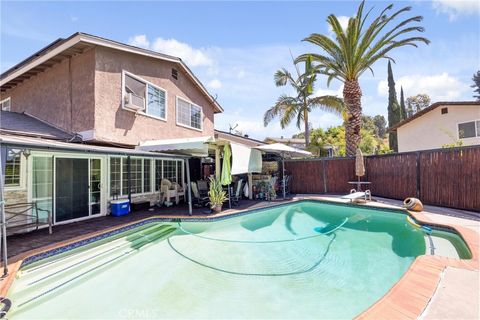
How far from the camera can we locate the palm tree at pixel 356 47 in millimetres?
14500

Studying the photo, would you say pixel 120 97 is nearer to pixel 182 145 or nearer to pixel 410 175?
pixel 182 145

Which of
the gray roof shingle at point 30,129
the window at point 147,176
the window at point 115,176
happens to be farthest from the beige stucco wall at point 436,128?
the gray roof shingle at point 30,129

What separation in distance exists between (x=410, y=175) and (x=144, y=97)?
50.3ft

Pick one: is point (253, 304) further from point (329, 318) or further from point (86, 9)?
point (86, 9)

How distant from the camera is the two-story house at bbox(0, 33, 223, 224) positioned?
897 cm

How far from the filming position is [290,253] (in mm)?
7191

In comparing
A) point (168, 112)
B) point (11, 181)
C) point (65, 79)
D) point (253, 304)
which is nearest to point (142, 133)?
point (168, 112)

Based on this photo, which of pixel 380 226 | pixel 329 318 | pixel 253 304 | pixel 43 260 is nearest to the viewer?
pixel 329 318

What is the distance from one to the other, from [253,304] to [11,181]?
370 inches

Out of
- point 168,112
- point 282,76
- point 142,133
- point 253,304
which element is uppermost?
point 282,76

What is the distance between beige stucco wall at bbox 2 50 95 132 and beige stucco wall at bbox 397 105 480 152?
24.7m

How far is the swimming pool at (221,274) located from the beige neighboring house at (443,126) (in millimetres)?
15187

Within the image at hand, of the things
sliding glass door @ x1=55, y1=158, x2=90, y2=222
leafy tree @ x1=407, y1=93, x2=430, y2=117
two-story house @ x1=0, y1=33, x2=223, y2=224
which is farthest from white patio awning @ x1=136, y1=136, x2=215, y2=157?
leafy tree @ x1=407, y1=93, x2=430, y2=117

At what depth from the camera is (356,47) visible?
50.2ft
